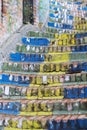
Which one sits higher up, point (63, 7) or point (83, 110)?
point (63, 7)

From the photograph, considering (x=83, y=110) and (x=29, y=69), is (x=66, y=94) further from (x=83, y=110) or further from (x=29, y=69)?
(x=29, y=69)

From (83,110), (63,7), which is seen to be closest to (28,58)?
(83,110)

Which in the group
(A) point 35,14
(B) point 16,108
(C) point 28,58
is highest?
(A) point 35,14

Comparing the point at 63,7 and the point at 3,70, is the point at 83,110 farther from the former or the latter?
the point at 63,7

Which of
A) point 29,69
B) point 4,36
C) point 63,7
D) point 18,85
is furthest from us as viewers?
point 63,7

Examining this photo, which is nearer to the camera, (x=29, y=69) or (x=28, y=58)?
(x=29, y=69)

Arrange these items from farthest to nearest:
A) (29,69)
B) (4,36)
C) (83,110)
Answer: (4,36) < (29,69) < (83,110)

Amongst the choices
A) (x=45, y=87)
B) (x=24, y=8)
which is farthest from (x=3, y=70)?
(x=24, y=8)
